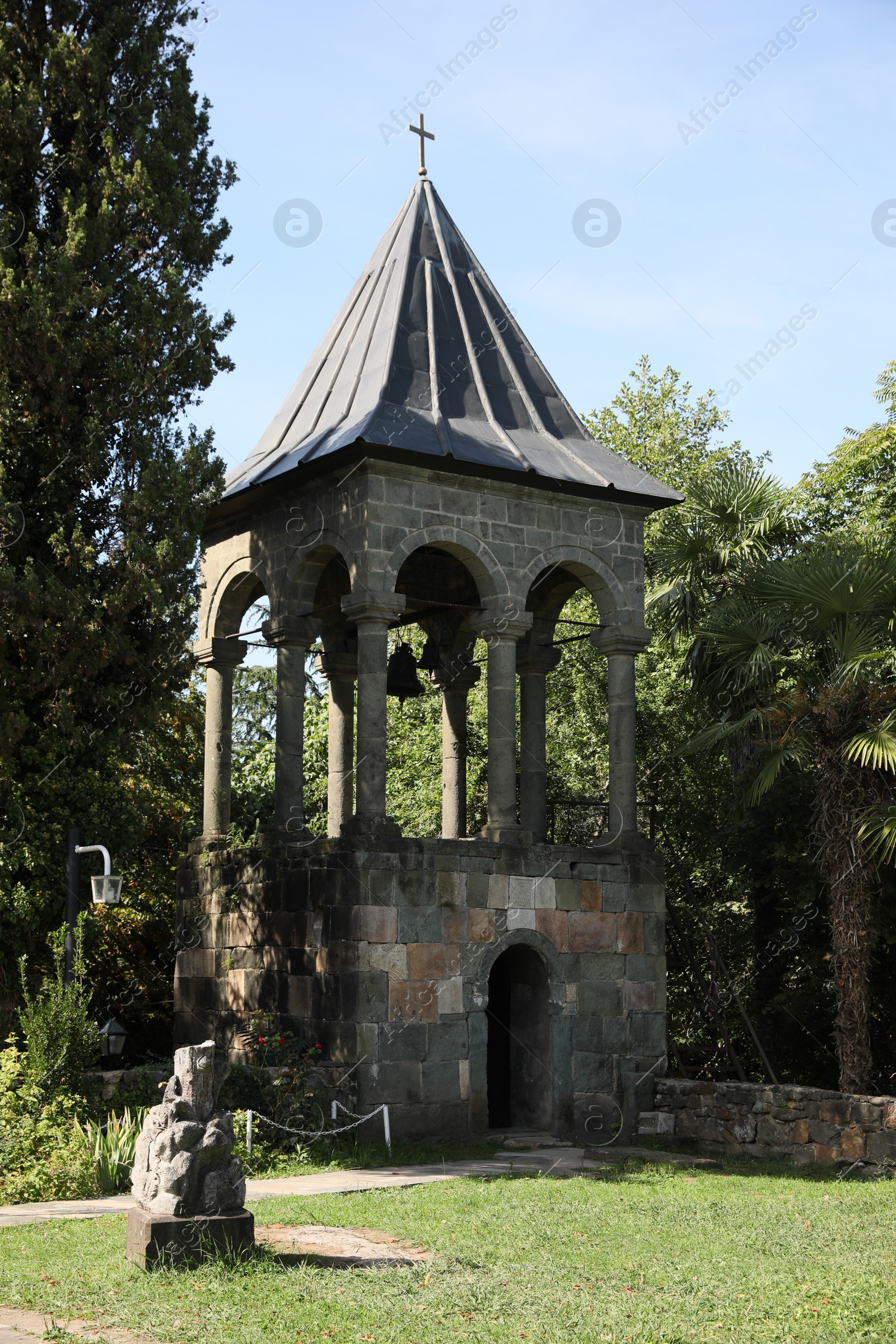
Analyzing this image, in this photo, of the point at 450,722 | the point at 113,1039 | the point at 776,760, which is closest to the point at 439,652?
the point at 450,722

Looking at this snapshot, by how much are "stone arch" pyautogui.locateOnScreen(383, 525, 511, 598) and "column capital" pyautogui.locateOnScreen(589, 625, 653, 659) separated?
1536 millimetres

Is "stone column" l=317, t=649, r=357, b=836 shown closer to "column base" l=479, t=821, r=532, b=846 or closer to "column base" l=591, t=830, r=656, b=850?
"column base" l=479, t=821, r=532, b=846

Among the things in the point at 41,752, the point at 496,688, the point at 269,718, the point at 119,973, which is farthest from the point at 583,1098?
the point at 269,718

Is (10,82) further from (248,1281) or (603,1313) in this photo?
(603,1313)

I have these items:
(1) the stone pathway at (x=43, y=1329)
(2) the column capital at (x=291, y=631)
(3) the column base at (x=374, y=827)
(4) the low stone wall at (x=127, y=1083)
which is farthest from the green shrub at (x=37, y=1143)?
(2) the column capital at (x=291, y=631)

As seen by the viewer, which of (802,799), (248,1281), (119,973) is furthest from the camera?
(119,973)

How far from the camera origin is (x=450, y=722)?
1828cm

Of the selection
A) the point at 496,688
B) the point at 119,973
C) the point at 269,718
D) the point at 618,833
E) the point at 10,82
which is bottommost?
the point at 119,973

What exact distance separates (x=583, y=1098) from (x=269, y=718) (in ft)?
60.0

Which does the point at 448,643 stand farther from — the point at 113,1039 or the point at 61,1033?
the point at 61,1033

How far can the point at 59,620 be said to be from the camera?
13.4 meters

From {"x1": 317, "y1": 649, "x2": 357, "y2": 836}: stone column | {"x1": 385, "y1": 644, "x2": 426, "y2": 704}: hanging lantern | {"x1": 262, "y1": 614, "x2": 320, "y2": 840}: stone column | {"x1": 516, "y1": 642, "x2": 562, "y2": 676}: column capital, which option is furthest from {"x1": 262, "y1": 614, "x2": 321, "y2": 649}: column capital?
{"x1": 516, "y1": 642, "x2": 562, "y2": 676}: column capital

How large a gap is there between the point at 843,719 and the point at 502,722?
3.56 metres

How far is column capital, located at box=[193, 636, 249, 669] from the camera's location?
56.4 ft
